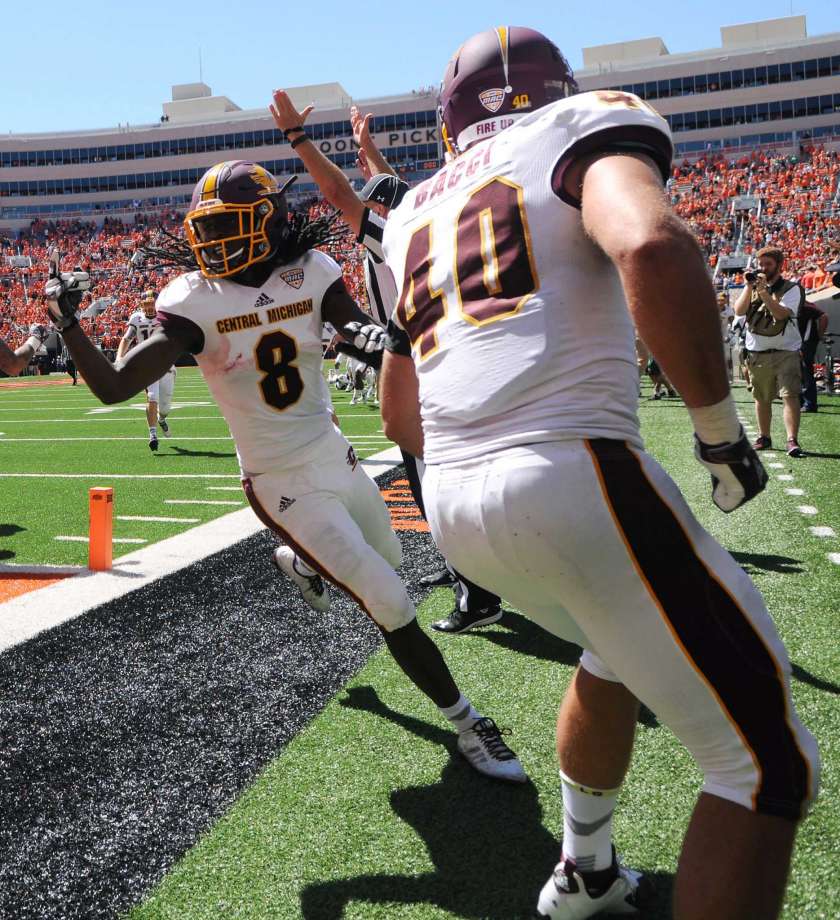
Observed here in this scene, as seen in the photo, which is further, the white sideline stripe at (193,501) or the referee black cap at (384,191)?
the white sideline stripe at (193,501)

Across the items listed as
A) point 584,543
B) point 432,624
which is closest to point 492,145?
point 584,543

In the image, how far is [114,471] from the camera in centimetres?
945

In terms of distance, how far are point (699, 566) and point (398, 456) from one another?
8230 millimetres

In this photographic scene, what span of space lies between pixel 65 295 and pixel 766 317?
7.28 meters

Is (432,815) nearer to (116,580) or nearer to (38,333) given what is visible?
(116,580)

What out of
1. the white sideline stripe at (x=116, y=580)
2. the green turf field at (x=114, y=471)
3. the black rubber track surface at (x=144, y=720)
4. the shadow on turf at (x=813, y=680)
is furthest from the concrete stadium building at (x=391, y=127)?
the shadow on turf at (x=813, y=680)

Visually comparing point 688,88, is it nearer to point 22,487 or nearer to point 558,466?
point 22,487

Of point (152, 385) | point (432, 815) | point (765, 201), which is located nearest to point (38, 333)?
point (432, 815)

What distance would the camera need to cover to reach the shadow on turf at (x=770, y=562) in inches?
184

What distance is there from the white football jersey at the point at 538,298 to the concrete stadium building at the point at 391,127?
49547mm

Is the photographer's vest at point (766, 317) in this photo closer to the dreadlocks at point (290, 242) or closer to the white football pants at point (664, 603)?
the dreadlocks at point (290, 242)

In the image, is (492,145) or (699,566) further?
(492,145)

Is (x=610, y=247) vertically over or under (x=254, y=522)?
over

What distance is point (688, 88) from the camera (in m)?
49.1
